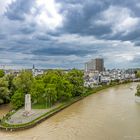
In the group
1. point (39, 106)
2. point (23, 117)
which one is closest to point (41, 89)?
point (39, 106)

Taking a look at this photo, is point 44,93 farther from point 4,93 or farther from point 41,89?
point 4,93

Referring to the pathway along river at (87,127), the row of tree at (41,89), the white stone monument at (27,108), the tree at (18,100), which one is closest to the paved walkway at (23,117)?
the white stone monument at (27,108)

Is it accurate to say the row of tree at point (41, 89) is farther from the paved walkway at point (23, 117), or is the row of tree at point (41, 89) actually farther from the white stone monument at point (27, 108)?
the white stone monument at point (27, 108)

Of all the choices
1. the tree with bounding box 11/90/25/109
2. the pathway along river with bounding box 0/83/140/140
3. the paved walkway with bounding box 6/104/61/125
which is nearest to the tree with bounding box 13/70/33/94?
the tree with bounding box 11/90/25/109

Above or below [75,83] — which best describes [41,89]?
below

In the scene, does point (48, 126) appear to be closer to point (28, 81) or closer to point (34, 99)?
point (34, 99)

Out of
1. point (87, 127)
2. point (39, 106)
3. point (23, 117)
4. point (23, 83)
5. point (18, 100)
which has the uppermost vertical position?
point (23, 83)

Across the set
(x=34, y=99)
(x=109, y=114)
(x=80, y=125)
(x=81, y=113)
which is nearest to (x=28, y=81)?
(x=34, y=99)

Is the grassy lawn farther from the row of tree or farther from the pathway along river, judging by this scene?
the pathway along river
